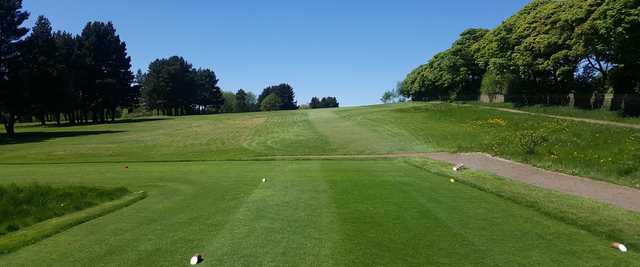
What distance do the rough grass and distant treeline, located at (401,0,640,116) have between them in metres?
35.4

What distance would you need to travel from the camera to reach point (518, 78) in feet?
189

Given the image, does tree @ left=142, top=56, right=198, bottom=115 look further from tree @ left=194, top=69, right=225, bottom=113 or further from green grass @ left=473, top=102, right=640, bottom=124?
green grass @ left=473, top=102, right=640, bottom=124

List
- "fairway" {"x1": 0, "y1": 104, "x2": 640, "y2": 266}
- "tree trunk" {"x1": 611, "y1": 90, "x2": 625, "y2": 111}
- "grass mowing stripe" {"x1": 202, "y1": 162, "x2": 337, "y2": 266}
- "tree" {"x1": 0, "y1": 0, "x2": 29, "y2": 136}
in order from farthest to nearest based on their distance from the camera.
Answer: "tree" {"x1": 0, "y1": 0, "x2": 29, "y2": 136}, "tree trunk" {"x1": 611, "y1": 90, "x2": 625, "y2": 111}, "fairway" {"x1": 0, "y1": 104, "x2": 640, "y2": 266}, "grass mowing stripe" {"x1": 202, "y1": 162, "x2": 337, "y2": 266}

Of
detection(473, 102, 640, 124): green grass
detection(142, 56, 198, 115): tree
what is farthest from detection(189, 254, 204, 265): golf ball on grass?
detection(142, 56, 198, 115): tree

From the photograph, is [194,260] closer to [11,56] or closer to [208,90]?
[11,56]

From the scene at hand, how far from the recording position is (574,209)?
34.0ft

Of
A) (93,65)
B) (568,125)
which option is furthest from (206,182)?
(93,65)

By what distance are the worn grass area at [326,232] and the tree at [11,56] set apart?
157 feet

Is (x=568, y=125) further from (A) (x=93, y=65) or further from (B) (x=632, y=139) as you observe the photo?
(A) (x=93, y=65)

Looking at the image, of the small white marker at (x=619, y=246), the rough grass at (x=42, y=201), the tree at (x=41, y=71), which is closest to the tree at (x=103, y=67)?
the tree at (x=41, y=71)

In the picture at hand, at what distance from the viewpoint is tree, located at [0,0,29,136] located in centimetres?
5181

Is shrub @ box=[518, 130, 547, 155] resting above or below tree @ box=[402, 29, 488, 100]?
below

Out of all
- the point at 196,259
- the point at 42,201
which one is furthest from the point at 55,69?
the point at 196,259

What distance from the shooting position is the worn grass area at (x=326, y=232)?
690 centimetres
